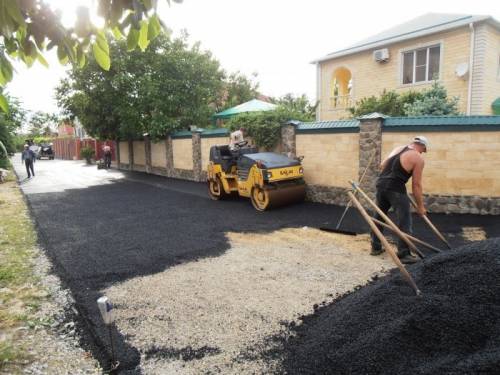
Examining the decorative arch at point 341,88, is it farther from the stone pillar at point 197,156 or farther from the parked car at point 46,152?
the parked car at point 46,152

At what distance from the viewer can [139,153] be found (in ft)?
71.5

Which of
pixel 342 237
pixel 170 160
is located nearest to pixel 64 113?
pixel 170 160

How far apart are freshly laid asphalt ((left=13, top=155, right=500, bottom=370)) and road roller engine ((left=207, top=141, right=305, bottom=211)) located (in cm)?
34

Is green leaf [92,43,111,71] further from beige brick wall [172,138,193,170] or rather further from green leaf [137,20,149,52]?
beige brick wall [172,138,193,170]

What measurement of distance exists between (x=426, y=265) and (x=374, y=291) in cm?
70

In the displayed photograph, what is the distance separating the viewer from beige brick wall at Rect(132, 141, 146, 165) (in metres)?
21.2

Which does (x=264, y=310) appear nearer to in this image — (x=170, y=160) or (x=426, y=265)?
(x=426, y=265)

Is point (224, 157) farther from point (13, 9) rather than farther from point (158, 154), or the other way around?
point (158, 154)

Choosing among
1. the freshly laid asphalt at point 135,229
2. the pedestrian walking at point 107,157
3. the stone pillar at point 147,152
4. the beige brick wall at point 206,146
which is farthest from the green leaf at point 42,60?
the pedestrian walking at point 107,157

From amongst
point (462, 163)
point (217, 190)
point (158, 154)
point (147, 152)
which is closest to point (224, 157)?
point (217, 190)

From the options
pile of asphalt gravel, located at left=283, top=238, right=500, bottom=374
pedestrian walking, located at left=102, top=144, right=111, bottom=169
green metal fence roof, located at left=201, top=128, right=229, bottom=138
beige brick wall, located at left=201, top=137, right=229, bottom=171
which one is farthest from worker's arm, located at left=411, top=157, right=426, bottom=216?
pedestrian walking, located at left=102, top=144, right=111, bottom=169

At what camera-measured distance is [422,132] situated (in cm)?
793

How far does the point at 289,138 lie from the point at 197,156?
20.6 ft

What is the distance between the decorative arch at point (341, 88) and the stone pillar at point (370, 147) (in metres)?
9.13
